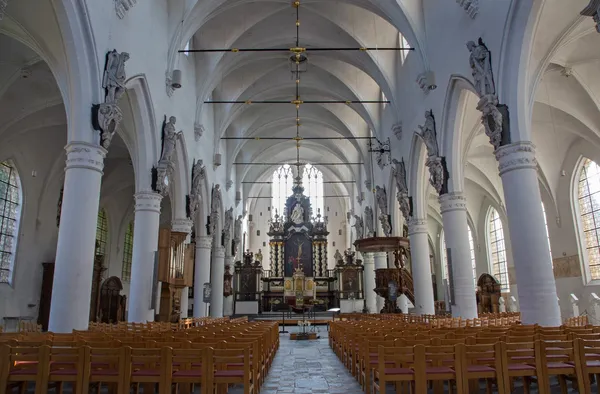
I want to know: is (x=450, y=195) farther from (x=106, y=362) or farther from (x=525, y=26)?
(x=106, y=362)

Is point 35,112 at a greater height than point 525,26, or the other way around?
point 35,112

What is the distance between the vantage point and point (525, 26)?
30.8ft

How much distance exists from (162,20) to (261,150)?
19.2 m

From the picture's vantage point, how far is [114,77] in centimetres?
998

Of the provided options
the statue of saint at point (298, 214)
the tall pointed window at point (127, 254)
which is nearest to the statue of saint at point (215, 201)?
the tall pointed window at point (127, 254)

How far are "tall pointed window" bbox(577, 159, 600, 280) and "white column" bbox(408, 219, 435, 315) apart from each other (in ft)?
22.8

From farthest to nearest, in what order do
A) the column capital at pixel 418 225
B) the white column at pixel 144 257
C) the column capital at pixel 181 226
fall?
the column capital at pixel 418 225, the column capital at pixel 181 226, the white column at pixel 144 257

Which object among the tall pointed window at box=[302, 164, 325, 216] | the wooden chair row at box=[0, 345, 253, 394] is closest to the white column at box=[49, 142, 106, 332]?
the wooden chair row at box=[0, 345, 253, 394]

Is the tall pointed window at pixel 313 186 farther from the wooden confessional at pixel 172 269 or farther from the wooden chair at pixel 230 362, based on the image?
the wooden chair at pixel 230 362

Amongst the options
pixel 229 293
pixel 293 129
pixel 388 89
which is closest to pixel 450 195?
pixel 388 89

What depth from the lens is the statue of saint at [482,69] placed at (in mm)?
10297

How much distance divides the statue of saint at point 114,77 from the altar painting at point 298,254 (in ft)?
91.2

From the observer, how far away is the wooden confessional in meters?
15.2

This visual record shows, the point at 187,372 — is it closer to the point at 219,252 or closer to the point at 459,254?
the point at 459,254
